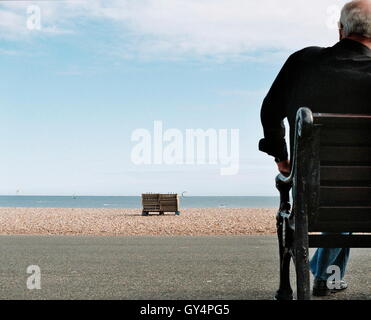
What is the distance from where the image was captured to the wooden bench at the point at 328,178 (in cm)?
321

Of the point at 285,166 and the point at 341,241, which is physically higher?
the point at 285,166

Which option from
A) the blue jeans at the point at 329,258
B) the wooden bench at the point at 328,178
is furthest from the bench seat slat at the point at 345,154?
the blue jeans at the point at 329,258

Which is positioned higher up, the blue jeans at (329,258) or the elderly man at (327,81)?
the elderly man at (327,81)

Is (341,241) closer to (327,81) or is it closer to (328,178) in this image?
(328,178)

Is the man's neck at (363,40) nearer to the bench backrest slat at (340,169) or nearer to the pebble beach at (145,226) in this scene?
the bench backrest slat at (340,169)

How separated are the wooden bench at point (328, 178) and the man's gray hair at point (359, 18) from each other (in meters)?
0.64

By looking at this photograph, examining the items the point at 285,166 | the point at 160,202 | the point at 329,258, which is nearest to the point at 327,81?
the point at 285,166

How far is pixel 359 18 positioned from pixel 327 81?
46cm

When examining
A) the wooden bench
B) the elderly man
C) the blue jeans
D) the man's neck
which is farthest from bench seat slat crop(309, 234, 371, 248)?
the man's neck

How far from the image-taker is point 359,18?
11.6 feet
